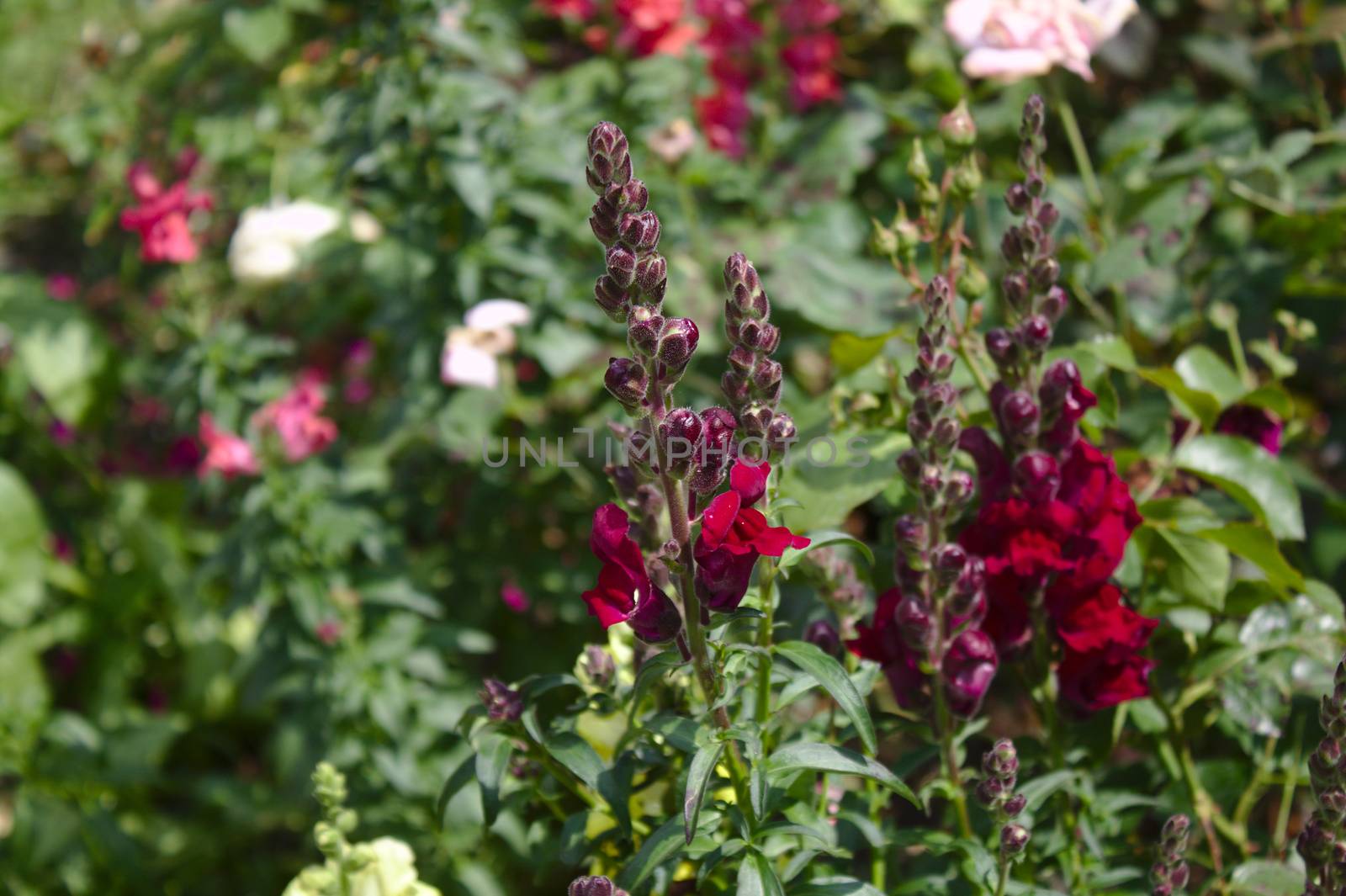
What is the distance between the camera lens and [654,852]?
0.89 m

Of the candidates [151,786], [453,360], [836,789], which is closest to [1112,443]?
[836,789]

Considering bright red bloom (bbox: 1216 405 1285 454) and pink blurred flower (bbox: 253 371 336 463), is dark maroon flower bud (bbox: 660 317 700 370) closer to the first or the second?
bright red bloom (bbox: 1216 405 1285 454)

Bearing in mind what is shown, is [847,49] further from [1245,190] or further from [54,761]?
[54,761]

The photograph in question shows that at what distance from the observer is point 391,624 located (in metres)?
1.94

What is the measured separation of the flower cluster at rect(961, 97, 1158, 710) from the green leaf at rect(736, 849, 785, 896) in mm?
352

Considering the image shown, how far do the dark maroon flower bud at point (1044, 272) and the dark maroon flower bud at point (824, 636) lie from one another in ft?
1.21

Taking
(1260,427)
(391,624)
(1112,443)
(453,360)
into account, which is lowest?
(391,624)

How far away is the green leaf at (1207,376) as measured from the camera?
4.52 feet

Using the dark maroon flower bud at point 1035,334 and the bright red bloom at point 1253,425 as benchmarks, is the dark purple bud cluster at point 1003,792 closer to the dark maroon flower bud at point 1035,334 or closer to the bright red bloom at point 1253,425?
the dark maroon flower bud at point 1035,334

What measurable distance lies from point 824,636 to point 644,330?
425mm

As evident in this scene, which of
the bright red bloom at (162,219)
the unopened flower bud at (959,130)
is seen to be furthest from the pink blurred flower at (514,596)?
the unopened flower bud at (959,130)

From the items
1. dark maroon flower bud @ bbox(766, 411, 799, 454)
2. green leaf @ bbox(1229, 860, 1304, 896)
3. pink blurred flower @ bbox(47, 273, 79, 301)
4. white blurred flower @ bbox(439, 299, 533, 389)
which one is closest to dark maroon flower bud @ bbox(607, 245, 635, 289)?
dark maroon flower bud @ bbox(766, 411, 799, 454)

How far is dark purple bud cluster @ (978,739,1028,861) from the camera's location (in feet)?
2.96

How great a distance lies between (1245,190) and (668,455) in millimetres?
1227
